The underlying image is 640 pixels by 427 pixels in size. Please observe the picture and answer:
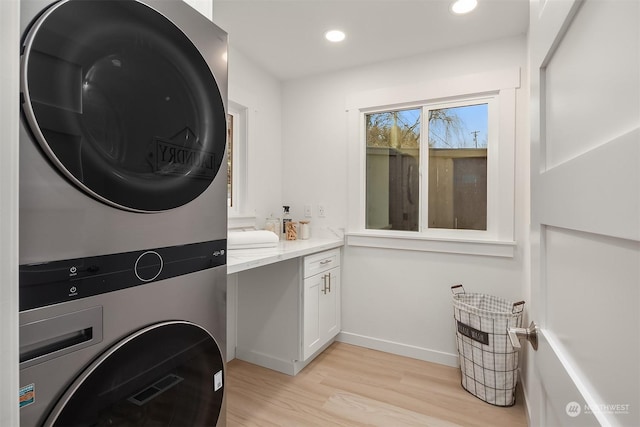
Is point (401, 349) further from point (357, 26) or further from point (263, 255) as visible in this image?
point (357, 26)

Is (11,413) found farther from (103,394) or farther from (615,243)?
(615,243)

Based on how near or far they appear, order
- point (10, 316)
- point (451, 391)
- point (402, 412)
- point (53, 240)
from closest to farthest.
A: point (10, 316), point (53, 240), point (402, 412), point (451, 391)

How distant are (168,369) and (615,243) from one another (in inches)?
39.3

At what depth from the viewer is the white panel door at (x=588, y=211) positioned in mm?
354

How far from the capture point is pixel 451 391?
6.70 ft

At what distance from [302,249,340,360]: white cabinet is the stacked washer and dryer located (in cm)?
121

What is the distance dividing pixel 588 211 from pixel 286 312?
79.0 inches

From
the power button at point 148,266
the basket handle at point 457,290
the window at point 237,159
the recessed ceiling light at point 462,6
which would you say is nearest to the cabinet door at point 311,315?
→ the window at point 237,159

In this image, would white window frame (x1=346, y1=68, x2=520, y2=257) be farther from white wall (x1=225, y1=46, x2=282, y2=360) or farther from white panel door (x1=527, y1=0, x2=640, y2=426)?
white panel door (x1=527, y1=0, x2=640, y2=426)

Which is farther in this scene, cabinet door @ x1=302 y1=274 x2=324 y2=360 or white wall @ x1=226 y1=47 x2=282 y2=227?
white wall @ x1=226 y1=47 x2=282 y2=227

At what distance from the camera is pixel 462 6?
74.0 inches

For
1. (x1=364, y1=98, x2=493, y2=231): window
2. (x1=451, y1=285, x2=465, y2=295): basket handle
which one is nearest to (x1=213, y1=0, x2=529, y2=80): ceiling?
(x1=364, y1=98, x2=493, y2=231): window

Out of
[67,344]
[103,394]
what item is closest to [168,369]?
[103,394]

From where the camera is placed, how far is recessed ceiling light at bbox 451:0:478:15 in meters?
1.84
